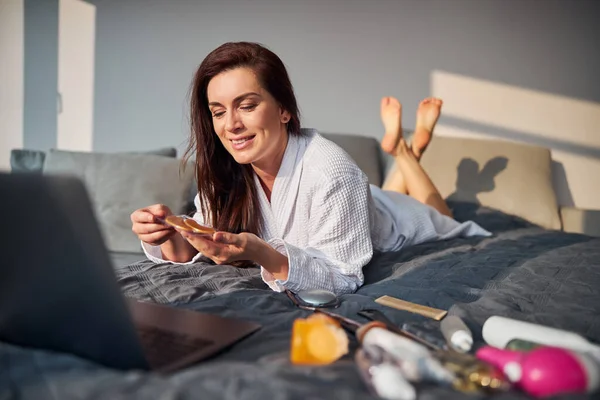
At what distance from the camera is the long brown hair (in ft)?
4.57

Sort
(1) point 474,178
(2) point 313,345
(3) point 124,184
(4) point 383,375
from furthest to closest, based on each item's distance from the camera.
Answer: (1) point 474,178 → (3) point 124,184 → (2) point 313,345 → (4) point 383,375

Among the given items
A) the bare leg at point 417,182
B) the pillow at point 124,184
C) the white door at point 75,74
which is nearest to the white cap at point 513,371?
the bare leg at point 417,182

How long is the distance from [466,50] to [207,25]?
138 cm

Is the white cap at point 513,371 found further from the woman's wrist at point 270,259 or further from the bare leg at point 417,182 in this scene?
the bare leg at point 417,182

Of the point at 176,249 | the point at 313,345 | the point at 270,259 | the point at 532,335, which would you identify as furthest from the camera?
the point at 176,249

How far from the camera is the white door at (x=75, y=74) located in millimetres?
2992

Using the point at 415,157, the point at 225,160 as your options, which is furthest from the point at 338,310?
the point at 415,157

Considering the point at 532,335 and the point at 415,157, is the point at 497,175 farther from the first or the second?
the point at 532,335

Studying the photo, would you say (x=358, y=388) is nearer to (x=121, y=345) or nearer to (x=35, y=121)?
(x=121, y=345)

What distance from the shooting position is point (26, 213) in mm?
561

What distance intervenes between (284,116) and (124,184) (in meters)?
1.05

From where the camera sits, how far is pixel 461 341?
0.79m

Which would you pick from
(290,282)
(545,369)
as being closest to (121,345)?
(545,369)

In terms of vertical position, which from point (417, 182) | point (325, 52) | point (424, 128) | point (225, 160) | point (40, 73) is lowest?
point (417, 182)
